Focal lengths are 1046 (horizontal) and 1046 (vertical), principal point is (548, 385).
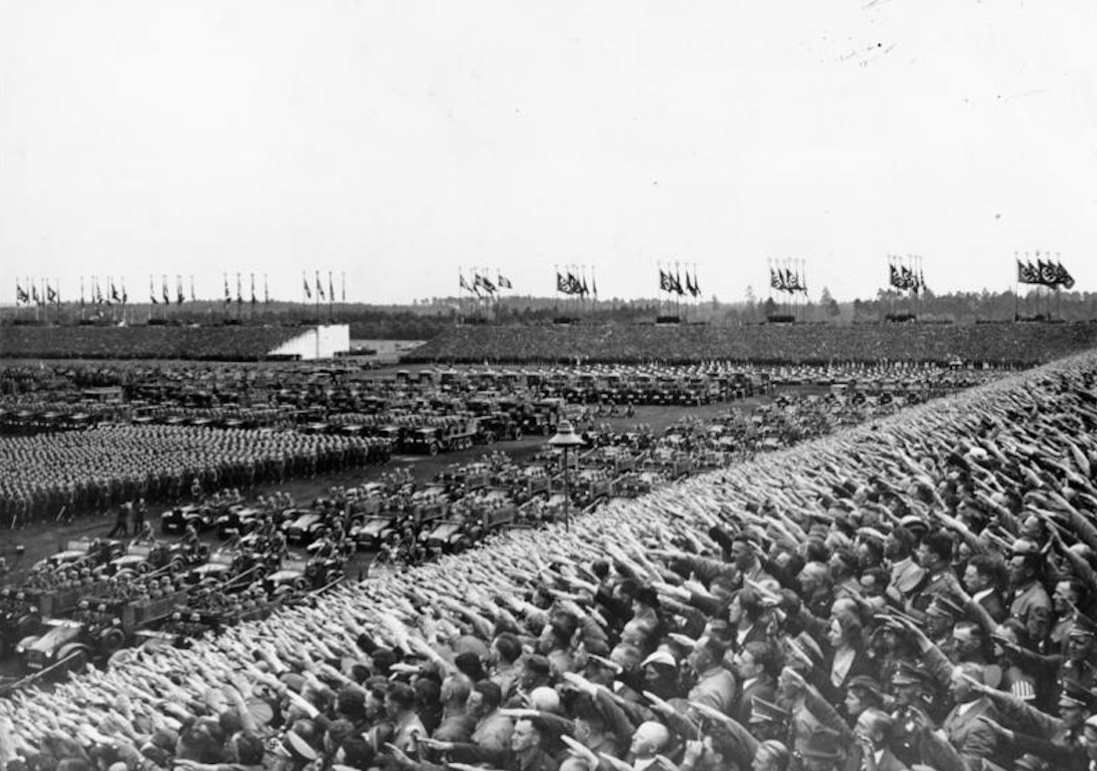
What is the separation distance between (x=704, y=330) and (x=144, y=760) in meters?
91.0

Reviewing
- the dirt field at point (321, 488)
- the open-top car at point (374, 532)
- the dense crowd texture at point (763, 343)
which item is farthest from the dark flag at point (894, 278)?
the open-top car at point (374, 532)

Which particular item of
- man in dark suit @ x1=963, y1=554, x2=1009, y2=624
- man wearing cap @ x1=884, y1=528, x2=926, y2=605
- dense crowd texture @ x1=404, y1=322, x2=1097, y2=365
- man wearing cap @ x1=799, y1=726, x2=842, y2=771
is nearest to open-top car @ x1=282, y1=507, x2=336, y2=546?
man wearing cap @ x1=884, y1=528, x2=926, y2=605

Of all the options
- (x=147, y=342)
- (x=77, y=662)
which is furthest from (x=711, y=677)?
(x=147, y=342)

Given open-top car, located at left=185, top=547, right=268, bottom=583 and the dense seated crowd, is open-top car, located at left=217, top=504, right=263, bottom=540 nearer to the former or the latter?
open-top car, located at left=185, top=547, right=268, bottom=583

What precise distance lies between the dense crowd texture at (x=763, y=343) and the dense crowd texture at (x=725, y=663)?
74434mm

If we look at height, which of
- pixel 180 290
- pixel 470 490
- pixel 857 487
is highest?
pixel 180 290

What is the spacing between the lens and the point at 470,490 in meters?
29.5

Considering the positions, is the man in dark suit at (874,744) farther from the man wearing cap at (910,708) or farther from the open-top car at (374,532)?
the open-top car at (374,532)

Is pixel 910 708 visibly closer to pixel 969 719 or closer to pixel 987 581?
pixel 969 719

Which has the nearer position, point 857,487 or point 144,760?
point 144,760

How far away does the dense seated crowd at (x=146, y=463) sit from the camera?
2864 cm

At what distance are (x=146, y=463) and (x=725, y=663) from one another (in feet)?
97.6

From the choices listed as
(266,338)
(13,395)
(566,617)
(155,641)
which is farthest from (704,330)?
(566,617)

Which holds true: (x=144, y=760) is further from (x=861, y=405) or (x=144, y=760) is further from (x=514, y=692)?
(x=861, y=405)
